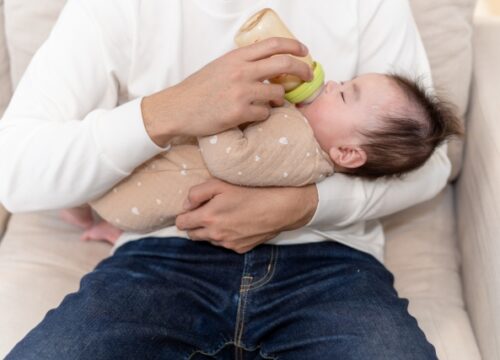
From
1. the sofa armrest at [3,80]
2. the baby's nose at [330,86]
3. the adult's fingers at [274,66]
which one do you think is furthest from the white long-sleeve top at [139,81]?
the sofa armrest at [3,80]

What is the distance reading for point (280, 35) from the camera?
3.74 ft

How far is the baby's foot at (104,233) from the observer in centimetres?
148

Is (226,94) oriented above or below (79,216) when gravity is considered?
above

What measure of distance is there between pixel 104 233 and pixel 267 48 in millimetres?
636

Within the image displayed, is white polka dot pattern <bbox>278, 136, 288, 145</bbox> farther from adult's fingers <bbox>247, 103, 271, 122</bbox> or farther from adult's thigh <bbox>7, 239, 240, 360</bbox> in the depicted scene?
adult's thigh <bbox>7, 239, 240, 360</bbox>

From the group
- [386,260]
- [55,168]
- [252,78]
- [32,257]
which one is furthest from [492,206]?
[32,257]

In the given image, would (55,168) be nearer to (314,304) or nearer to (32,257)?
(32,257)

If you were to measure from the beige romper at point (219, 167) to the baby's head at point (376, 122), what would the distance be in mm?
45

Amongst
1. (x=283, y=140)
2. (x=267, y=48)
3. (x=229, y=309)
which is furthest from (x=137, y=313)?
(x=267, y=48)

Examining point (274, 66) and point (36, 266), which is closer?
point (274, 66)

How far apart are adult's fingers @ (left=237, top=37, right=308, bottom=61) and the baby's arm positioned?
0.12 metres

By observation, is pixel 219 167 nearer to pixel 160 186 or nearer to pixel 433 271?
pixel 160 186

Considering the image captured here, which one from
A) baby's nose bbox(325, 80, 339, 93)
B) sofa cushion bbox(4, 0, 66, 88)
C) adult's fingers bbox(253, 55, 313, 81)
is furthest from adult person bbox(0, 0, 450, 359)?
sofa cushion bbox(4, 0, 66, 88)

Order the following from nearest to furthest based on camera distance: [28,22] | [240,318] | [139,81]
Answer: [240,318] → [139,81] → [28,22]
